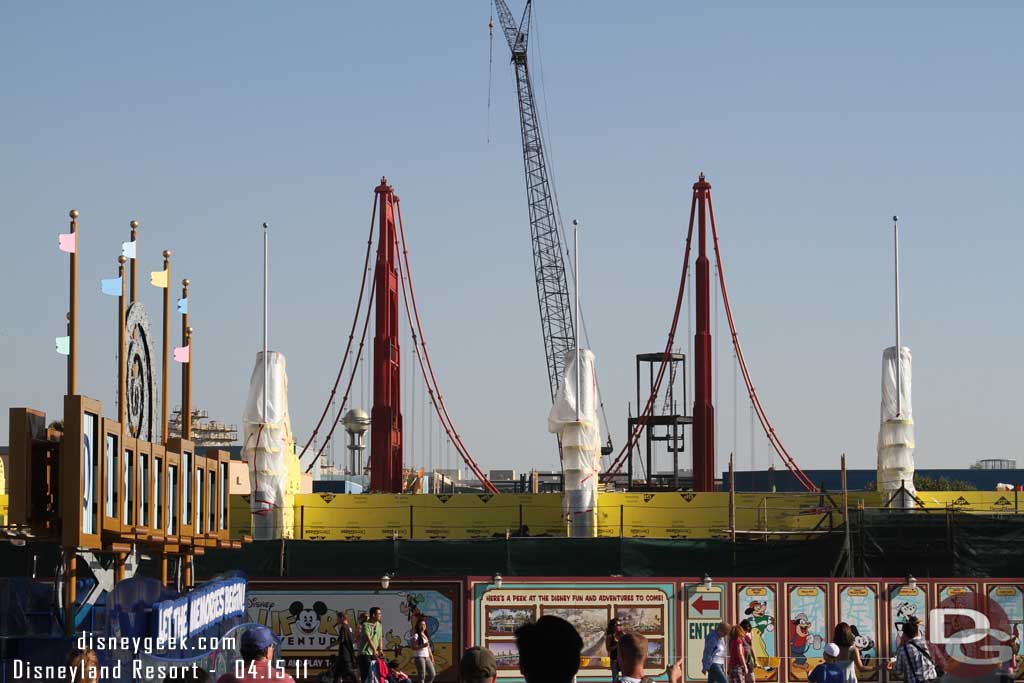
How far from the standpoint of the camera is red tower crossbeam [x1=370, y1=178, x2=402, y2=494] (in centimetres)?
4462

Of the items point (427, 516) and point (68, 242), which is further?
point (427, 516)

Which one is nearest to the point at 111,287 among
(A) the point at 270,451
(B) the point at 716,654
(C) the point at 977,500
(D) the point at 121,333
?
(D) the point at 121,333

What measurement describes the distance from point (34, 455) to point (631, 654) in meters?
9.93

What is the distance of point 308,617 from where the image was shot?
83.4ft

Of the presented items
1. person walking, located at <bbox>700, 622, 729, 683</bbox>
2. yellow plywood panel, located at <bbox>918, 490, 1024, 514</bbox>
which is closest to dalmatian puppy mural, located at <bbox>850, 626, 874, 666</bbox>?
person walking, located at <bbox>700, 622, 729, 683</bbox>

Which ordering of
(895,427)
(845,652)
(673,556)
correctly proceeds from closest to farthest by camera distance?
(845,652) < (673,556) < (895,427)

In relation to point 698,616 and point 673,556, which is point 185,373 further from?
point 673,556

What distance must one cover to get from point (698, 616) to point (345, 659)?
572 centimetres

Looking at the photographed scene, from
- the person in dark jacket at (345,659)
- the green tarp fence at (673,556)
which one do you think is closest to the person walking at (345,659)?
the person in dark jacket at (345,659)

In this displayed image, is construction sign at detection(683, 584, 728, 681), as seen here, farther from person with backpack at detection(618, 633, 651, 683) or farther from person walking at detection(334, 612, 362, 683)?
person with backpack at detection(618, 633, 651, 683)

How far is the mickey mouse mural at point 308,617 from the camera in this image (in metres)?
25.4

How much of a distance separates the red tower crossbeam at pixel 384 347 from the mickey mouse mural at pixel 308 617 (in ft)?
61.7

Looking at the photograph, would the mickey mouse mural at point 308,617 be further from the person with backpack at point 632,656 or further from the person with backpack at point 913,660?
the person with backpack at point 632,656

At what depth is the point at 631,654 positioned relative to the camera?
865 cm
